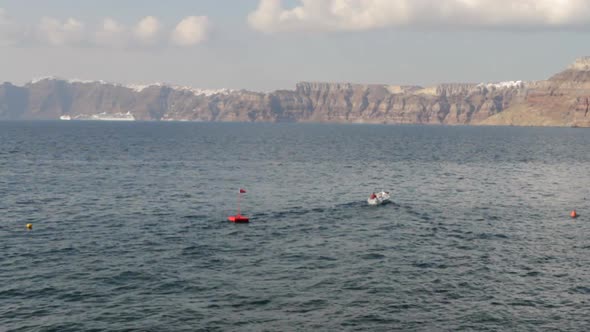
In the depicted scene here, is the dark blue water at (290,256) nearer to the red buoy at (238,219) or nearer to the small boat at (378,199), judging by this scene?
the red buoy at (238,219)

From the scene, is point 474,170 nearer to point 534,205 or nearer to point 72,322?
point 534,205

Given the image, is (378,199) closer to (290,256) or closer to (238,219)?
(238,219)

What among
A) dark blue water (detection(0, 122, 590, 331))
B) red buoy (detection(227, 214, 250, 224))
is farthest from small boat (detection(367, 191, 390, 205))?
red buoy (detection(227, 214, 250, 224))

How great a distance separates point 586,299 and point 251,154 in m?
138

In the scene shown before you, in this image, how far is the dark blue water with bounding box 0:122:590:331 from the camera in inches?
1587

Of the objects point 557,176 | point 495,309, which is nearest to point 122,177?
point 495,309

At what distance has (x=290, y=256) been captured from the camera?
180ft

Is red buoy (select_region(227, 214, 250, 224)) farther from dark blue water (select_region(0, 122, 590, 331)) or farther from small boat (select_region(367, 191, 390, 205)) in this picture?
small boat (select_region(367, 191, 390, 205))

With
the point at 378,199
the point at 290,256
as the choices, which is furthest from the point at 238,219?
the point at 378,199

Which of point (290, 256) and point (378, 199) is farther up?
point (378, 199)

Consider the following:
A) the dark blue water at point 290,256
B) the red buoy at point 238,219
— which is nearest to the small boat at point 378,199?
the dark blue water at point 290,256

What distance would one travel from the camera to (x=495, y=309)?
137 feet

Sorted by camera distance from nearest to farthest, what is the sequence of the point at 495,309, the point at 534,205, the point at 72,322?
the point at 72,322
the point at 495,309
the point at 534,205

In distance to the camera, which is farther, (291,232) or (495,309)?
(291,232)
